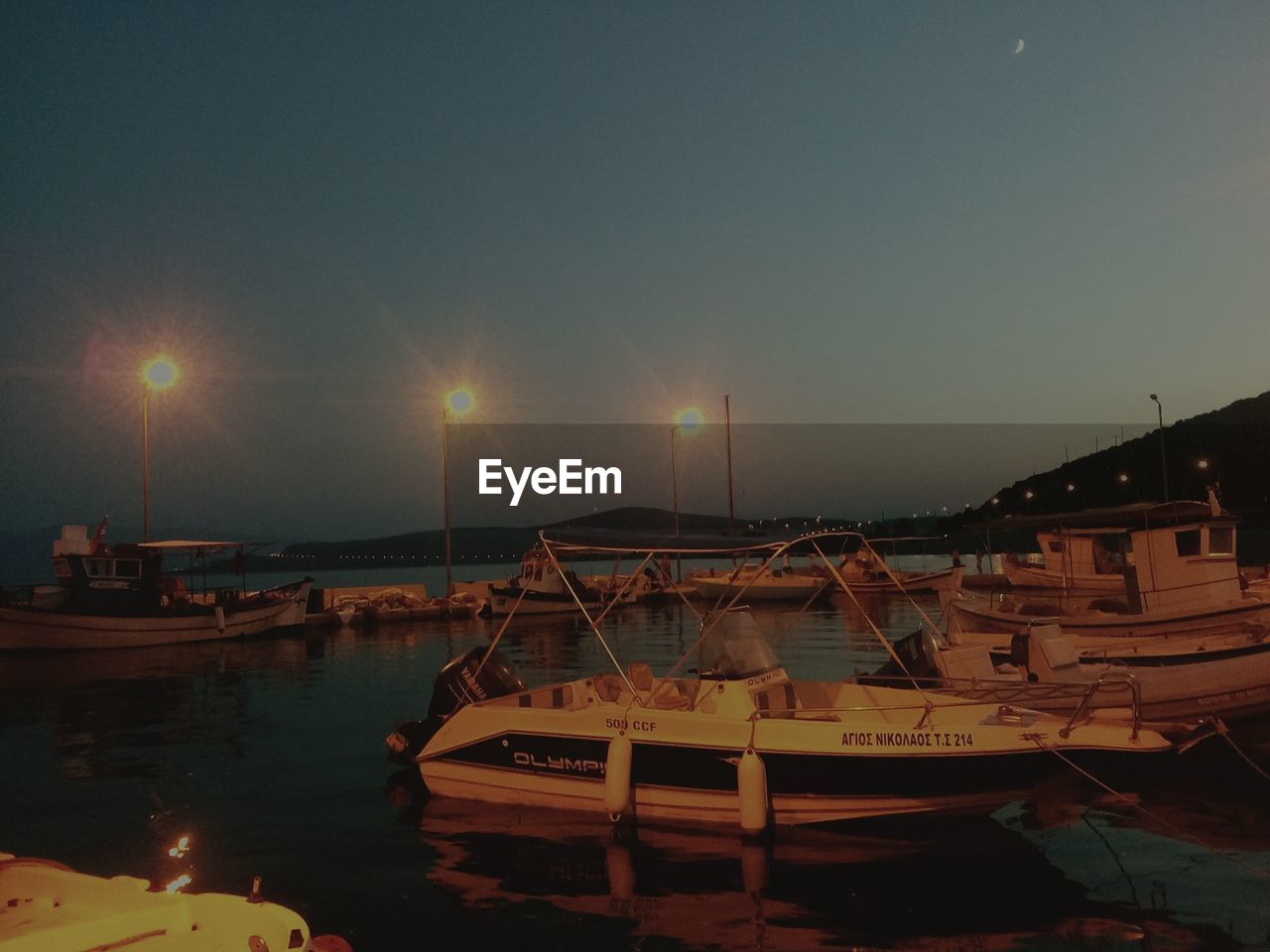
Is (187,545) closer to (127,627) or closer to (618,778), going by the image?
(127,627)

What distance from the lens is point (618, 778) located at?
11.4 m

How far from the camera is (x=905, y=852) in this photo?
1078 cm

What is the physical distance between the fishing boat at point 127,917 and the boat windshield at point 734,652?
7283mm

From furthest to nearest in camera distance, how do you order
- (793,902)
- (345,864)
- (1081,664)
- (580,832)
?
→ (1081,664) → (580,832) → (345,864) → (793,902)

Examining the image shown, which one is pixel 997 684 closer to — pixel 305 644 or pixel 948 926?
pixel 948 926

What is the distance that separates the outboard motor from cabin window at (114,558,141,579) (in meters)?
28.9

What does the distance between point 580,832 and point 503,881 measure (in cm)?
165

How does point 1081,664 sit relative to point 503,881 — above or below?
above

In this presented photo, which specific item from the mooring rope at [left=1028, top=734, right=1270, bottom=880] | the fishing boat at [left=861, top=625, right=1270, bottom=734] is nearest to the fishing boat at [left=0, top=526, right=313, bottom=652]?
the fishing boat at [left=861, top=625, right=1270, bottom=734]

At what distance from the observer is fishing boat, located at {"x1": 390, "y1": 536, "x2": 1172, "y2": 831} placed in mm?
10656

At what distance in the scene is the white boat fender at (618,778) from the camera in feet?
37.3

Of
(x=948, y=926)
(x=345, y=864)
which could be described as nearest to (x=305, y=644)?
(x=345, y=864)

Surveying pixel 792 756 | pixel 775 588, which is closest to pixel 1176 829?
pixel 792 756

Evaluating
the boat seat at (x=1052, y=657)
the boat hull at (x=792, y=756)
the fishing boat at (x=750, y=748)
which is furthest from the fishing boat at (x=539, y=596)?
the boat hull at (x=792, y=756)
